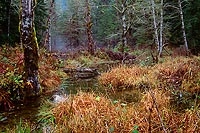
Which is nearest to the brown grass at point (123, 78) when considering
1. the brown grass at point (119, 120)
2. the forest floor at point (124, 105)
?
the forest floor at point (124, 105)

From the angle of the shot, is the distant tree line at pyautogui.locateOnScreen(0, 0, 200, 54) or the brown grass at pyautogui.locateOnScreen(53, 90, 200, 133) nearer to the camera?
the brown grass at pyautogui.locateOnScreen(53, 90, 200, 133)

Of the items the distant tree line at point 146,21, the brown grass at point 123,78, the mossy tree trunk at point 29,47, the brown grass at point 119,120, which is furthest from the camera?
the distant tree line at point 146,21

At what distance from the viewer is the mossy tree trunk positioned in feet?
25.0

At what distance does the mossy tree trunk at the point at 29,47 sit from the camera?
25.0ft

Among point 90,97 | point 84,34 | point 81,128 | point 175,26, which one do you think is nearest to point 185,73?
point 90,97

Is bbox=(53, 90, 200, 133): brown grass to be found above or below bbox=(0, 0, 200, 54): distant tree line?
below

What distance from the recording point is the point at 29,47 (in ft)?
25.5

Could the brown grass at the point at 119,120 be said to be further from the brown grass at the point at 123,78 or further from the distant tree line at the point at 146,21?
the distant tree line at the point at 146,21

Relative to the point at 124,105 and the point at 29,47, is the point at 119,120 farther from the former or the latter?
the point at 29,47

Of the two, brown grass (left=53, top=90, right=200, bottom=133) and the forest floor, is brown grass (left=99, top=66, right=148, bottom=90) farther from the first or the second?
brown grass (left=53, top=90, right=200, bottom=133)

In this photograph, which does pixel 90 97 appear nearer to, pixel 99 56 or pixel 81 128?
pixel 81 128

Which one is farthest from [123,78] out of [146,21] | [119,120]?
[146,21]

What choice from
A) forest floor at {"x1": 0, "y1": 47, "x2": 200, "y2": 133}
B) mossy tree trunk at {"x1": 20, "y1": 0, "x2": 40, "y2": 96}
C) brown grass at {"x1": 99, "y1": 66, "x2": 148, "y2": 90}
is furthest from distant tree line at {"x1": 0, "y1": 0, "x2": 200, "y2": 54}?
mossy tree trunk at {"x1": 20, "y1": 0, "x2": 40, "y2": 96}

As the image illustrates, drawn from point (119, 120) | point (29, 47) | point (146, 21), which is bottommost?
point (119, 120)
